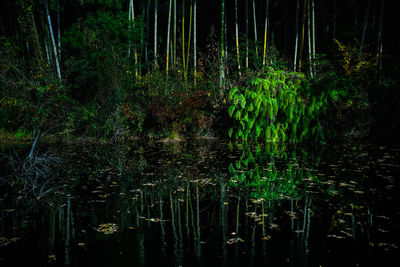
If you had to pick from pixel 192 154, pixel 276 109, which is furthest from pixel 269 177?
pixel 276 109

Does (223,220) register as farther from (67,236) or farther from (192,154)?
(192,154)

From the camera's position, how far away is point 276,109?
9.87 metres

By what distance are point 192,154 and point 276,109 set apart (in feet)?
10.7

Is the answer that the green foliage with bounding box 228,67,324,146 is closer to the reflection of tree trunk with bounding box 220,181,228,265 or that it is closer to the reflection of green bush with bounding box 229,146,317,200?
the reflection of green bush with bounding box 229,146,317,200

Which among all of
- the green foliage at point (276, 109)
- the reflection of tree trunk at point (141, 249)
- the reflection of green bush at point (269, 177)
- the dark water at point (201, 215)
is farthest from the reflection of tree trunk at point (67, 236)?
the green foliage at point (276, 109)

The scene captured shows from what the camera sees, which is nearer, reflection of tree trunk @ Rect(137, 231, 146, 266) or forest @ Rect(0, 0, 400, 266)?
reflection of tree trunk @ Rect(137, 231, 146, 266)

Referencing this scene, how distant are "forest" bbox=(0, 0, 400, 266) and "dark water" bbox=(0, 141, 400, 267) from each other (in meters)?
0.02

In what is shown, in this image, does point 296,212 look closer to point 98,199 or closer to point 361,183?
point 361,183

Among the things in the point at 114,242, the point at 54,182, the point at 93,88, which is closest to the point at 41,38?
the point at 93,88

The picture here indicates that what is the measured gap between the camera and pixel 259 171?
249 inches

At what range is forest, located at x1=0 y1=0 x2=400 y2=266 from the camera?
10.8 ft

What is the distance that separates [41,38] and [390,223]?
1227cm

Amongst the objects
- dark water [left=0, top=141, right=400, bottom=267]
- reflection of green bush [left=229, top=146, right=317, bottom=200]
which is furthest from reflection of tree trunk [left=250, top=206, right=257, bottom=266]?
reflection of green bush [left=229, top=146, right=317, bottom=200]

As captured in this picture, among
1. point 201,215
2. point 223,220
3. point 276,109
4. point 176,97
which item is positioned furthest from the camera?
point 176,97
